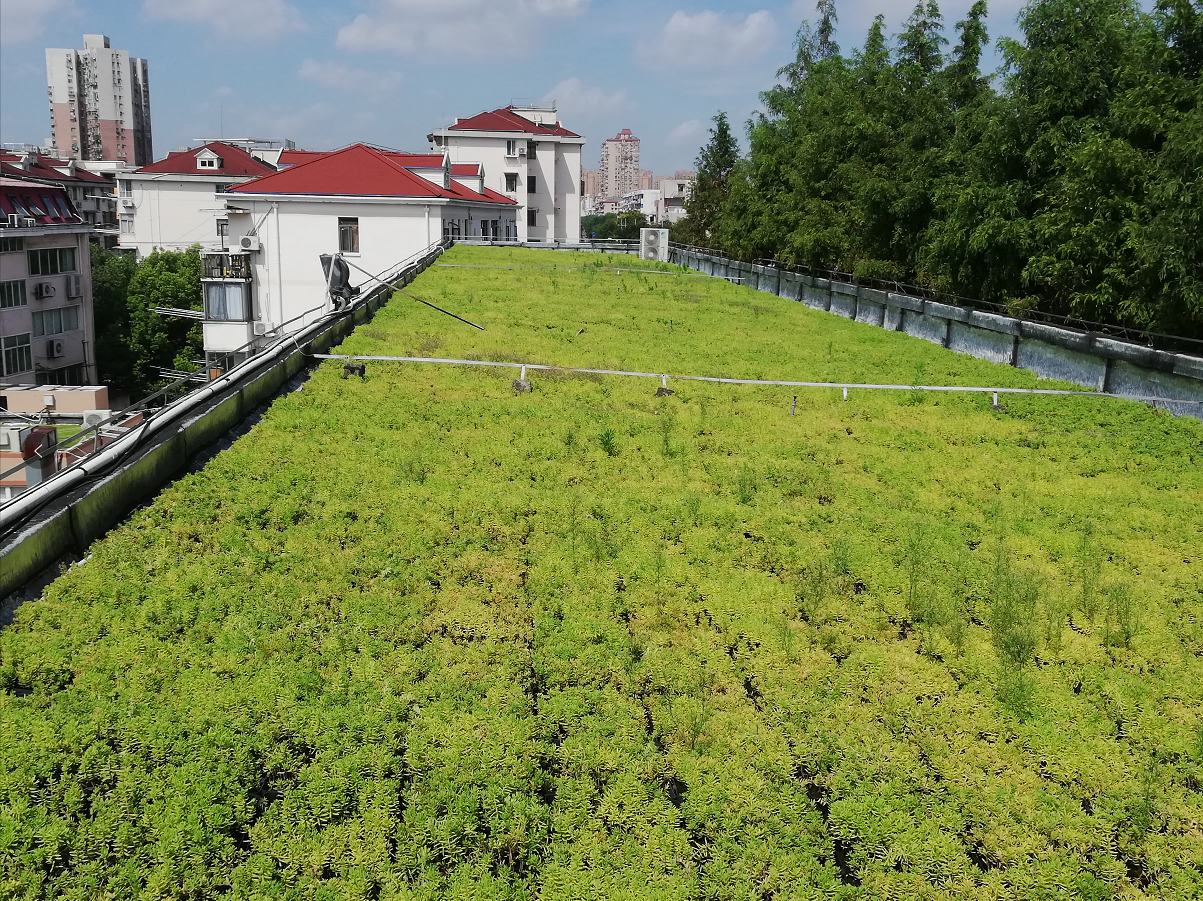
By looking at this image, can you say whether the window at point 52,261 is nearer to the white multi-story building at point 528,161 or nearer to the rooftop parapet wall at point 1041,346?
the white multi-story building at point 528,161

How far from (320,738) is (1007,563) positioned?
17.1ft

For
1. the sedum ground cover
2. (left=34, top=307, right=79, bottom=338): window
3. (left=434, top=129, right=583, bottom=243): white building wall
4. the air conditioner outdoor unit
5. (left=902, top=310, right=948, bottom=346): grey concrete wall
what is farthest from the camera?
(left=434, top=129, right=583, bottom=243): white building wall

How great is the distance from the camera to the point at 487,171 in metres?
70.2

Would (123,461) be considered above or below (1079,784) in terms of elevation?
above

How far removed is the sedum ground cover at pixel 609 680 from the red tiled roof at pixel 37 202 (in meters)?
37.5

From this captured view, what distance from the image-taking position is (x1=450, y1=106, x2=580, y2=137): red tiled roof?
7069 centimetres

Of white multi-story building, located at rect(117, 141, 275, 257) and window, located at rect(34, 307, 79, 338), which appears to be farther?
white multi-story building, located at rect(117, 141, 275, 257)

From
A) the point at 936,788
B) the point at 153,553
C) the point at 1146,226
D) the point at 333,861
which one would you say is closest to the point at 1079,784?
the point at 936,788

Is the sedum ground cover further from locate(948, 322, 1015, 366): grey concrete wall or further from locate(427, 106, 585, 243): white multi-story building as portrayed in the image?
locate(427, 106, 585, 243): white multi-story building

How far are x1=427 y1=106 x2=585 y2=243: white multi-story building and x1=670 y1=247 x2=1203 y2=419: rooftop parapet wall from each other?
44871 mm

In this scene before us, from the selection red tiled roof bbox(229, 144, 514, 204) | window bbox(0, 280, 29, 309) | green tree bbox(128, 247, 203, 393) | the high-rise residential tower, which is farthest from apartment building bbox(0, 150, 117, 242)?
the high-rise residential tower

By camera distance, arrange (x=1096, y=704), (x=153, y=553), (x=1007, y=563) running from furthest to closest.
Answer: (x=1007, y=563), (x=153, y=553), (x=1096, y=704)

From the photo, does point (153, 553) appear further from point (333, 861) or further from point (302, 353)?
point (302, 353)

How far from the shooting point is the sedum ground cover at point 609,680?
415cm
